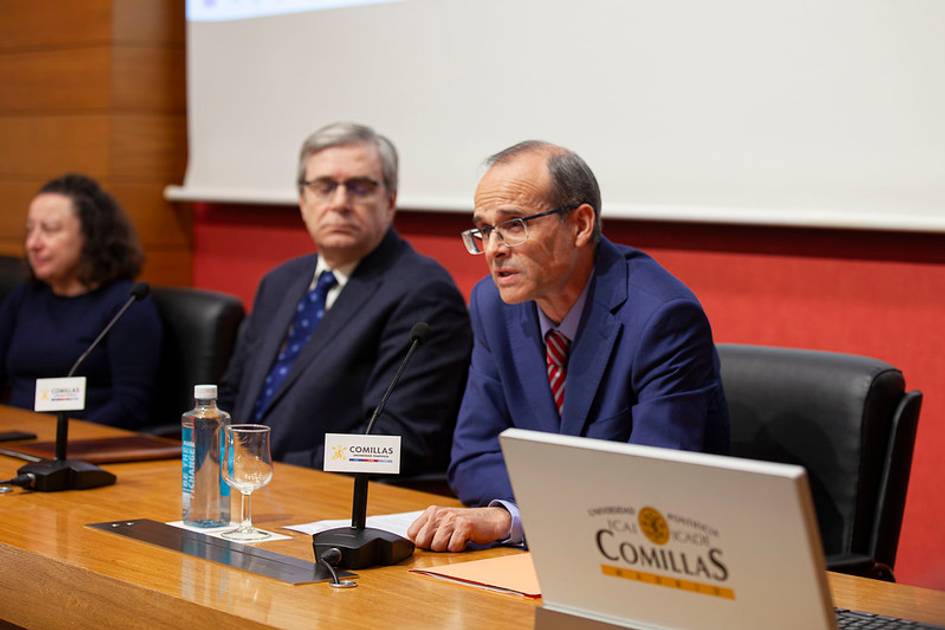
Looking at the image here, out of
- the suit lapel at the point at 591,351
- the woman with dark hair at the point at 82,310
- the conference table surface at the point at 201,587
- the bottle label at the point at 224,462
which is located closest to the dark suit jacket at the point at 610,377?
Answer: the suit lapel at the point at 591,351

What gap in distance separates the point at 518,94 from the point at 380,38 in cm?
67

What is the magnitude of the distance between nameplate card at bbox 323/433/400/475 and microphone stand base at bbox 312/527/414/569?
0.33ft

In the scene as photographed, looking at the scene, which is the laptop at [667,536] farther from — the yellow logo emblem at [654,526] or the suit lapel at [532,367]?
the suit lapel at [532,367]

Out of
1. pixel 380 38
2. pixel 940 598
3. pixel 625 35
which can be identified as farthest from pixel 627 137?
pixel 940 598

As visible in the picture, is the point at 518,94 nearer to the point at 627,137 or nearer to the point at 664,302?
the point at 627,137

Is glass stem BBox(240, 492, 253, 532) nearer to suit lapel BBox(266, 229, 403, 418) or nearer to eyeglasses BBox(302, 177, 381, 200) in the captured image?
suit lapel BBox(266, 229, 403, 418)

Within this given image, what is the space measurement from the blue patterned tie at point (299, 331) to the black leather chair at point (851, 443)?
4.24 feet

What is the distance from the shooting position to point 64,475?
2.53 m

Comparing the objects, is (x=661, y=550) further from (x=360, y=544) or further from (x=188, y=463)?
(x=188, y=463)

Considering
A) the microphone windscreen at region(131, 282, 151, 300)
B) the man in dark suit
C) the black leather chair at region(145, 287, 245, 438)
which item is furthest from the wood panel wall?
the microphone windscreen at region(131, 282, 151, 300)

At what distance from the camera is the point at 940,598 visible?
1812mm

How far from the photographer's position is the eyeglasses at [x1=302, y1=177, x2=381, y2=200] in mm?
3373

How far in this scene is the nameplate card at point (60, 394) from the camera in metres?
2.59

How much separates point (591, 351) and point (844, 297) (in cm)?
113
